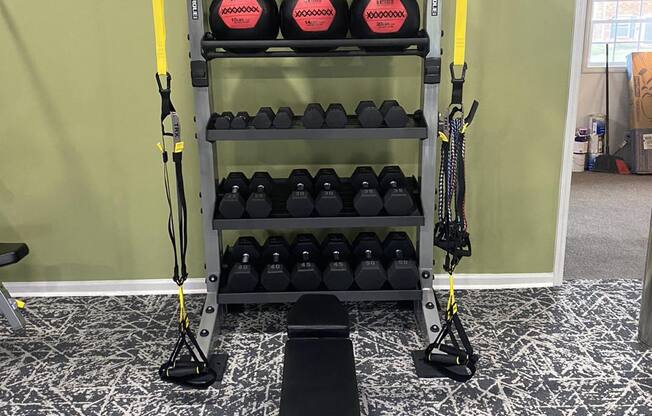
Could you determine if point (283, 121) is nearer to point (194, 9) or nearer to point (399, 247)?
point (194, 9)

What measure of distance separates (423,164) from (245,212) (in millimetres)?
762

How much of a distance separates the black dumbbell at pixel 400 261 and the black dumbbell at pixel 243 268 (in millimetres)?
572

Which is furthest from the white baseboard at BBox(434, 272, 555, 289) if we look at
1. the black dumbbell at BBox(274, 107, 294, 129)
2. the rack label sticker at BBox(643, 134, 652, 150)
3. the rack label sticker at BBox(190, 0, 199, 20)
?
the rack label sticker at BBox(643, 134, 652, 150)

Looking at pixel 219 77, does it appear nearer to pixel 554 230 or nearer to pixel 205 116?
pixel 205 116

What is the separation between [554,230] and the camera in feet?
10.4

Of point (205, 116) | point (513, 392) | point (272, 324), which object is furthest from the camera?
point (272, 324)

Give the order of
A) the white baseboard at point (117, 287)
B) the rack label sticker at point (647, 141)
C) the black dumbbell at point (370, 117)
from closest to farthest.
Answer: the black dumbbell at point (370, 117)
the white baseboard at point (117, 287)
the rack label sticker at point (647, 141)

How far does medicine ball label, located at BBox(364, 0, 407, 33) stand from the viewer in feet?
7.89

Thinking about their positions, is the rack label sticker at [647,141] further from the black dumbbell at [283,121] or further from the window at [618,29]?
the black dumbbell at [283,121]

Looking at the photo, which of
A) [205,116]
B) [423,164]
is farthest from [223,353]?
[423,164]

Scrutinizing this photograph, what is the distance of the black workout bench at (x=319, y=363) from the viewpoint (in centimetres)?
180

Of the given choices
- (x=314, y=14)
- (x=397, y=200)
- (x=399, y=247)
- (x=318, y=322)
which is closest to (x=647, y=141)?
(x=399, y=247)

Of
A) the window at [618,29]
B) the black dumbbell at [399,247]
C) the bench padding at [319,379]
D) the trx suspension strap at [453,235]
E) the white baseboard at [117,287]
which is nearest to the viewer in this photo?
the bench padding at [319,379]

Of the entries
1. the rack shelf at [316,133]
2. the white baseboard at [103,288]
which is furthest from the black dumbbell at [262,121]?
the white baseboard at [103,288]
